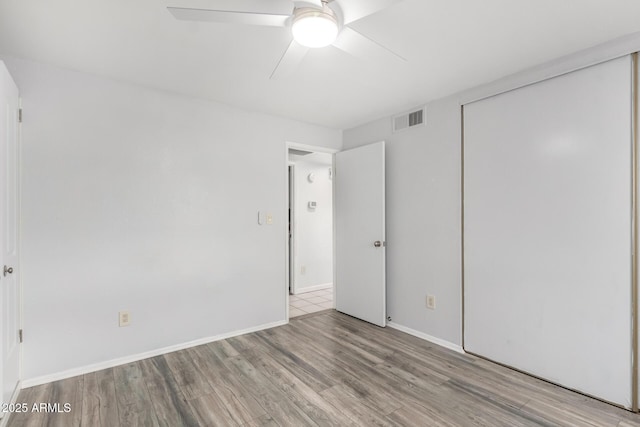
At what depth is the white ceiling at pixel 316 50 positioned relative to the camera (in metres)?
1.74

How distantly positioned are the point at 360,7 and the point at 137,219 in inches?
93.3

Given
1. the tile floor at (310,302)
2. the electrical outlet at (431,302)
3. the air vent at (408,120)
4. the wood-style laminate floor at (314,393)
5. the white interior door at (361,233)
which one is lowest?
the tile floor at (310,302)

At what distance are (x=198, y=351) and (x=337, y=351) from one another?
4.13 feet

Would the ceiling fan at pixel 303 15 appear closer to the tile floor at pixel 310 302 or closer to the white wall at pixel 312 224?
the tile floor at pixel 310 302

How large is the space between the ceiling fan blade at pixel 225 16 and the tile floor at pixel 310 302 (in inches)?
127

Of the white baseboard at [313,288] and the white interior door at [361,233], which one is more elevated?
the white interior door at [361,233]

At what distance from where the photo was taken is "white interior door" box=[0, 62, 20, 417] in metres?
1.85

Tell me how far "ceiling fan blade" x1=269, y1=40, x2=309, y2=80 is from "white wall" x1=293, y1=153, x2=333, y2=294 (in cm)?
315

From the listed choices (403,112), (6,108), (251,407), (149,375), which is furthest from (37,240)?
(403,112)

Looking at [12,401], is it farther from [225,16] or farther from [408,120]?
[408,120]

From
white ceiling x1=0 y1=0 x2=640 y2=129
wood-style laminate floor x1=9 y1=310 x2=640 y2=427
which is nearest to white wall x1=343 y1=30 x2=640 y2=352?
white ceiling x1=0 y1=0 x2=640 y2=129

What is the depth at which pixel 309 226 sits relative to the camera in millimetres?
5285

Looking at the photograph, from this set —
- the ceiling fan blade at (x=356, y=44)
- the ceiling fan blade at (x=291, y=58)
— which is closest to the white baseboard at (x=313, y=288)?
the ceiling fan blade at (x=291, y=58)

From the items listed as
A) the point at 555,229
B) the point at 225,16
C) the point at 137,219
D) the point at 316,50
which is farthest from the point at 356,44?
the point at 137,219
